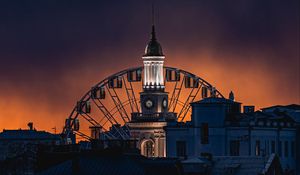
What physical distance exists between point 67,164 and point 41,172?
414 cm

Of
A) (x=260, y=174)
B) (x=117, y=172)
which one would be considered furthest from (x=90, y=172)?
(x=260, y=174)

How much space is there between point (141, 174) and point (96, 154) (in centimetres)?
476

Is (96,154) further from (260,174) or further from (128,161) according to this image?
(260,174)

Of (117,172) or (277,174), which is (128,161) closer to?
(117,172)

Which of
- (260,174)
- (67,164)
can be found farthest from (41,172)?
(260,174)

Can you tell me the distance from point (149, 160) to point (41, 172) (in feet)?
27.4

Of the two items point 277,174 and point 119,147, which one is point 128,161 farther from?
point 277,174

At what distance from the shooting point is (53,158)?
199 m

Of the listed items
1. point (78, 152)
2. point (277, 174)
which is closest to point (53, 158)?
point (78, 152)

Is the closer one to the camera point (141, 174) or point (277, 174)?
point (141, 174)

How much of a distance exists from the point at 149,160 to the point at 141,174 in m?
5.97

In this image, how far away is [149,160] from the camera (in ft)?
631

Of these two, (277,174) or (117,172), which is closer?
(117,172)

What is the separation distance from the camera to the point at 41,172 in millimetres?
191125
